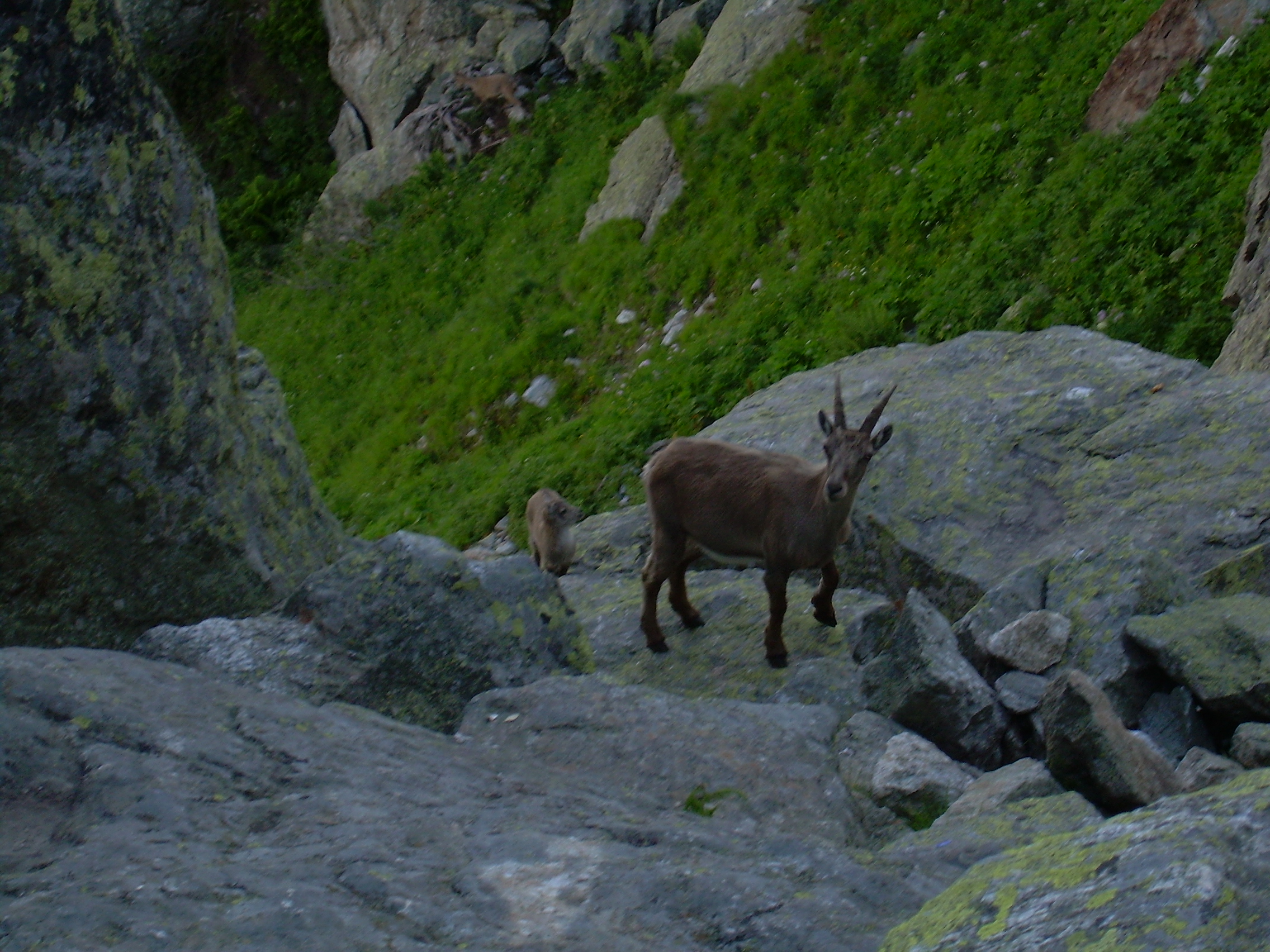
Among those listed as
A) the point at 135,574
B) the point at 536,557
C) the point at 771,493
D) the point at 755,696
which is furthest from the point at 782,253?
the point at 135,574

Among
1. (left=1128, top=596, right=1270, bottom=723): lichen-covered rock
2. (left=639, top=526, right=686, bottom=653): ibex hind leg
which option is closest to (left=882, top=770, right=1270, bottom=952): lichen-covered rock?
(left=1128, top=596, right=1270, bottom=723): lichen-covered rock

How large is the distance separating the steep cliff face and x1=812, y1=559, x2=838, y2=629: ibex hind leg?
3.84 meters

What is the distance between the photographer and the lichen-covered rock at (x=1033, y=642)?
6.87m

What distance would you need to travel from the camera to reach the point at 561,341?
19.6 metres

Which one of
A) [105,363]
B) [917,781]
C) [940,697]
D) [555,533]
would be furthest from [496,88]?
[917,781]

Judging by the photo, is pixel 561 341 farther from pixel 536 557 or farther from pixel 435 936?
pixel 435 936

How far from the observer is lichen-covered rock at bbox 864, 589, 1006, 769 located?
6383mm

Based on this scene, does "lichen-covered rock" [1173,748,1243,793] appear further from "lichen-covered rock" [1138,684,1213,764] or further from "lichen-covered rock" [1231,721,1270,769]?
"lichen-covered rock" [1138,684,1213,764]

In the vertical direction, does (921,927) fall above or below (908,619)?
above

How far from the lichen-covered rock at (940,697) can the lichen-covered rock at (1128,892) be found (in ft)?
9.84

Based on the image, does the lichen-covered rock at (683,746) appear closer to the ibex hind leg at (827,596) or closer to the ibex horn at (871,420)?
the ibex hind leg at (827,596)

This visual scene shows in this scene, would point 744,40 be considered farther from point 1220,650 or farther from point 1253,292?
point 1220,650

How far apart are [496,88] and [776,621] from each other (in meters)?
22.0

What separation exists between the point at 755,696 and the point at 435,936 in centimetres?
456
